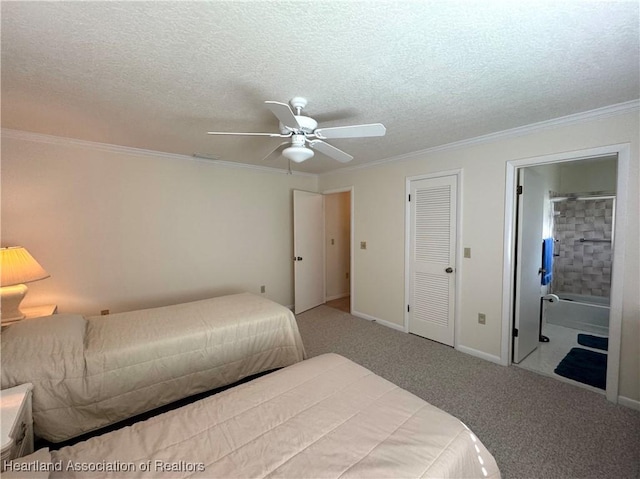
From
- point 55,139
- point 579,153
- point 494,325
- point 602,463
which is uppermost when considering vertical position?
point 55,139

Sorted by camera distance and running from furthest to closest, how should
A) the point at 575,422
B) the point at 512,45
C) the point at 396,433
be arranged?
the point at 575,422, the point at 512,45, the point at 396,433

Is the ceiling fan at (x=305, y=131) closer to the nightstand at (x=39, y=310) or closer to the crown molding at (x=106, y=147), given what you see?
the crown molding at (x=106, y=147)

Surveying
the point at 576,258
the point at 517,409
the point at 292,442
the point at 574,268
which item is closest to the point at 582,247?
the point at 576,258

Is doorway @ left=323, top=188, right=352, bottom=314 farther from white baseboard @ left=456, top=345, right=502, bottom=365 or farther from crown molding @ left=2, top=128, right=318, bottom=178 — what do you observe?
white baseboard @ left=456, top=345, right=502, bottom=365

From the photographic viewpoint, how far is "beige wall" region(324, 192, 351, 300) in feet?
17.1

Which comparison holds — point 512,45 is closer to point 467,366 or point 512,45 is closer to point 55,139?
point 467,366

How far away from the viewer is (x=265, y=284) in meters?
4.32

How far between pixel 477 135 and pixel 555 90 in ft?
3.02

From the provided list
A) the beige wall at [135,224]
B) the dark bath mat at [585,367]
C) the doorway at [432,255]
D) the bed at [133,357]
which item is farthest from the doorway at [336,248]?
the dark bath mat at [585,367]

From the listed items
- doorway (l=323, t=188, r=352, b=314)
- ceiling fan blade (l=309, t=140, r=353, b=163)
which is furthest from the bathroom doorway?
doorway (l=323, t=188, r=352, b=314)

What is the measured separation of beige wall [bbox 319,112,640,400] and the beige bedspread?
1.99 metres

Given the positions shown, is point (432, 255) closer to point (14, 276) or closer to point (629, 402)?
point (629, 402)

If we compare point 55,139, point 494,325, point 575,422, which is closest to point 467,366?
point 494,325

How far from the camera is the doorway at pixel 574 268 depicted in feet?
7.21
